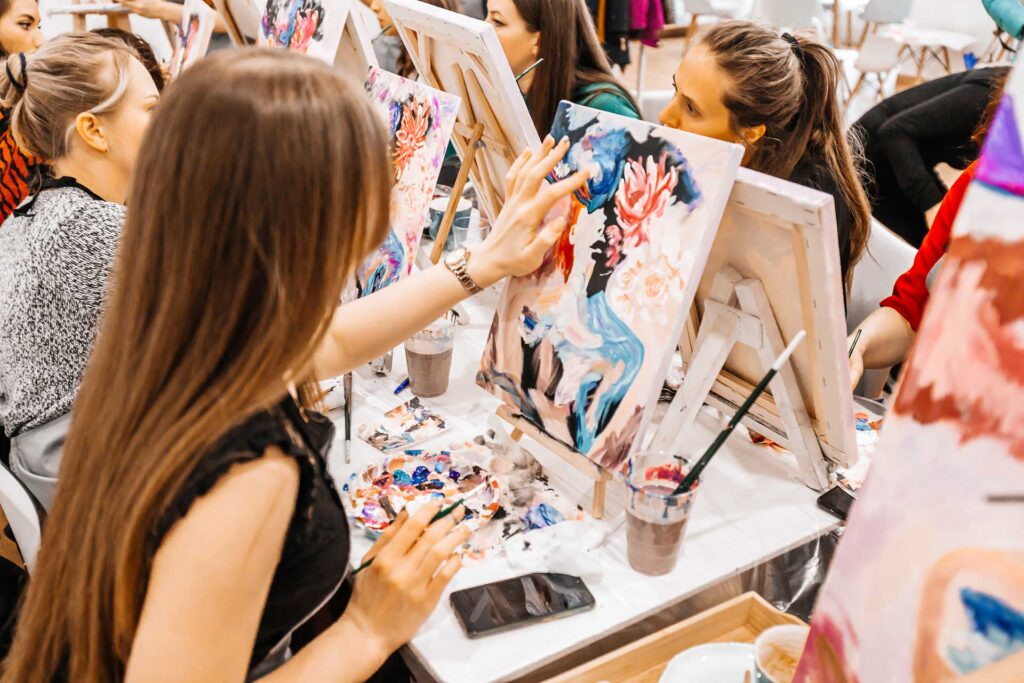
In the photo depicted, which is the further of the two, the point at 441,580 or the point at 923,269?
the point at 923,269

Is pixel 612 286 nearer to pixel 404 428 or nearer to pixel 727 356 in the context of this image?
pixel 727 356

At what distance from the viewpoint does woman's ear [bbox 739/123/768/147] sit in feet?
5.68

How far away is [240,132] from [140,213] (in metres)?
0.14

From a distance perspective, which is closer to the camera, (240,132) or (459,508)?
(240,132)

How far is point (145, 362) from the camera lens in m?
0.81

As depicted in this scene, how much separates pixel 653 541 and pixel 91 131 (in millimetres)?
1351

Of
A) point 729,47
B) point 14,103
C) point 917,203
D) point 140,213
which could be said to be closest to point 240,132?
point 140,213

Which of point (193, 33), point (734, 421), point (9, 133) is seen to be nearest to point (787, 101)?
point (734, 421)

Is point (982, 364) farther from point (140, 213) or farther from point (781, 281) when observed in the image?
point (140, 213)

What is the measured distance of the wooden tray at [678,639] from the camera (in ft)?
3.28

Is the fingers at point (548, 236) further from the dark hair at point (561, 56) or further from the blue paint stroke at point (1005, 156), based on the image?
the dark hair at point (561, 56)

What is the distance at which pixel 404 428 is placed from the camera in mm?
1424

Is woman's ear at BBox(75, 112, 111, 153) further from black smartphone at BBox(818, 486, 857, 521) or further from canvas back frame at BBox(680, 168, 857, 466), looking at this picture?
black smartphone at BBox(818, 486, 857, 521)

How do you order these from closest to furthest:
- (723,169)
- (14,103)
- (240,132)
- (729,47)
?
(240,132), (723,169), (729,47), (14,103)
